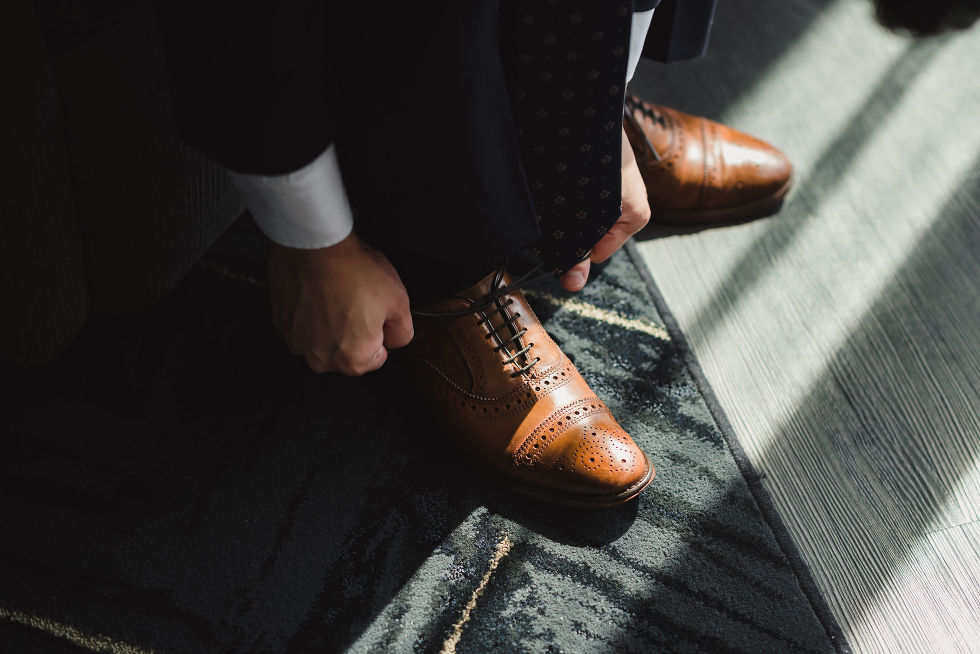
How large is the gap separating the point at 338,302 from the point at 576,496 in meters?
0.31

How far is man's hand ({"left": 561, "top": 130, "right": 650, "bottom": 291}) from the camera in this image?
667 mm

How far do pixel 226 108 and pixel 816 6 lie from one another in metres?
1.22

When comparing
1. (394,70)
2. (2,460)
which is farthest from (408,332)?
(2,460)

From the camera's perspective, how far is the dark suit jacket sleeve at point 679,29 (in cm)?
73

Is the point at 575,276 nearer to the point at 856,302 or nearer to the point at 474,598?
the point at 474,598

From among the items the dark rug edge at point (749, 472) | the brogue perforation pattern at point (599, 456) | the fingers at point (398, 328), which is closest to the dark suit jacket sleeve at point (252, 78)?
the fingers at point (398, 328)

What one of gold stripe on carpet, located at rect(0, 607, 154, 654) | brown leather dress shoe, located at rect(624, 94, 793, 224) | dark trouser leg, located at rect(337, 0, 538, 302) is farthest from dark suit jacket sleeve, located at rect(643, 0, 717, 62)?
gold stripe on carpet, located at rect(0, 607, 154, 654)

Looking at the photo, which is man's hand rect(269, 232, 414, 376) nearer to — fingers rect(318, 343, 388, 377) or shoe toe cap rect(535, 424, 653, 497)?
fingers rect(318, 343, 388, 377)

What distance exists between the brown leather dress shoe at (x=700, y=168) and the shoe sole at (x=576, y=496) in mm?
383

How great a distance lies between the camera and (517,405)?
689mm

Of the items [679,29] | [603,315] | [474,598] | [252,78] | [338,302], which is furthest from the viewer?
[603,315]

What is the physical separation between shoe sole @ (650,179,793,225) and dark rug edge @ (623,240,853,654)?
0.20 ft

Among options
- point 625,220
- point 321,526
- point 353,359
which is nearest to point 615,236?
point 625,220

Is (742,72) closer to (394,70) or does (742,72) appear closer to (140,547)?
→ (394,70)
